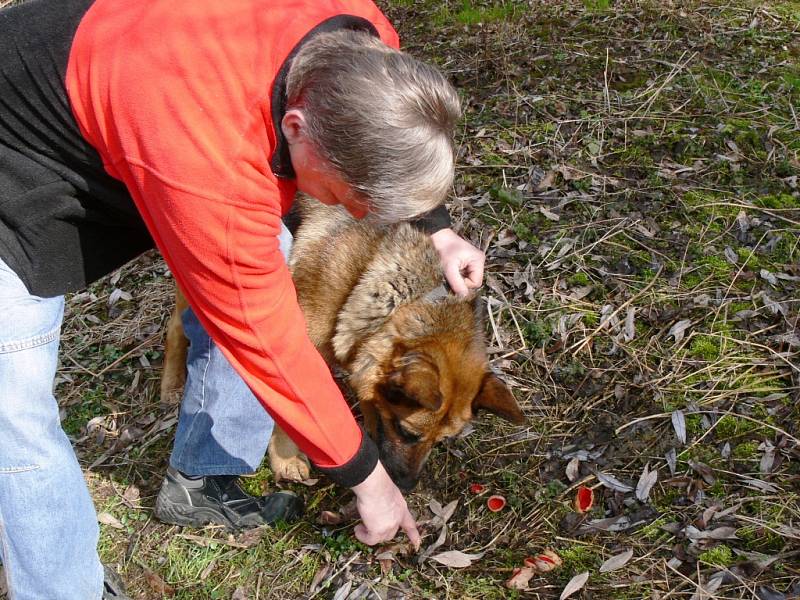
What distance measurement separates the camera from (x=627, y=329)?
4.48 meters

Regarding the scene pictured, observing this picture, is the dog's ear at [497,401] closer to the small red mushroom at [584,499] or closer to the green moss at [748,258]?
the small red mushroom at [584,499]

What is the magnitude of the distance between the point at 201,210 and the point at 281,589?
2489 millimetres

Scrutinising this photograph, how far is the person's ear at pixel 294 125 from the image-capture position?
2234 millimetres

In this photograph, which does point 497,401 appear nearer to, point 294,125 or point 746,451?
point 746,451

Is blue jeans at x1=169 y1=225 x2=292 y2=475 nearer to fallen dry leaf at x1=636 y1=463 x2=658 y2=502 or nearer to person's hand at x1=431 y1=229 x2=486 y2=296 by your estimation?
person's hand at x1=431 y1=229 x2=486 y2=296

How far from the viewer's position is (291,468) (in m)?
4.29

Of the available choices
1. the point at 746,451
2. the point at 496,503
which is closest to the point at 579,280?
the point at 746,451

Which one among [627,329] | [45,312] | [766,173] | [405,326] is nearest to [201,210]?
[45,312]

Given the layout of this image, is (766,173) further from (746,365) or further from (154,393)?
(154,393)

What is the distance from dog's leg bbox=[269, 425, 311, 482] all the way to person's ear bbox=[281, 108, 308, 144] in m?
2.52

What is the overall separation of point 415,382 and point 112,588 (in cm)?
200

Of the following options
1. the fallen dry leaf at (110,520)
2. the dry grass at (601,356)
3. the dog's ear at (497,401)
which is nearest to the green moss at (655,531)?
the dry grass at (601,356)

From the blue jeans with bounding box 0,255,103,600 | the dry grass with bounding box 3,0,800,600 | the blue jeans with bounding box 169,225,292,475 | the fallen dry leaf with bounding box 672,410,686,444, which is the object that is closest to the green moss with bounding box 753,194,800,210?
the dry grass with bounding box 3,0,800,600

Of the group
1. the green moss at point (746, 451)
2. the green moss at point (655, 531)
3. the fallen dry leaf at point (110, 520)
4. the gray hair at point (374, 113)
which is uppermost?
the gray hair at point (374, 113)
